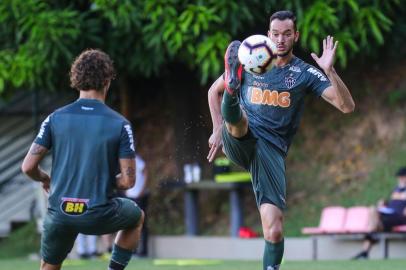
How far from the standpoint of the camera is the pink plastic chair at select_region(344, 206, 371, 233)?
1769cm

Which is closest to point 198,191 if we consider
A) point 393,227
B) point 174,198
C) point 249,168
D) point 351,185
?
point 174,198

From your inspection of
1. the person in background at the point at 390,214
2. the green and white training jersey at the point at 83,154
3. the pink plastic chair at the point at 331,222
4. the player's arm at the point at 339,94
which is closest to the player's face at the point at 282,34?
the player's arm at the point at 339,94

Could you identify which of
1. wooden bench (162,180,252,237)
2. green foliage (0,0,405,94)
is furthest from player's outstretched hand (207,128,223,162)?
wooden bench (162,180,252,237)

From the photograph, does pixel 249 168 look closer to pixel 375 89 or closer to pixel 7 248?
pixel 375 89

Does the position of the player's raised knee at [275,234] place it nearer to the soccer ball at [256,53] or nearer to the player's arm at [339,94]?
the player's arm at [339,94]

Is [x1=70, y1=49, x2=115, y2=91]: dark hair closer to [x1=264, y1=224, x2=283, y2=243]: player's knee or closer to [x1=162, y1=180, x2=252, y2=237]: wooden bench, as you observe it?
[x1=264, y1=224, x2=283, y2=243]: player's knee

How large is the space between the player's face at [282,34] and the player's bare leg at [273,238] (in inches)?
55.2

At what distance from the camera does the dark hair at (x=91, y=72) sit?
906cm

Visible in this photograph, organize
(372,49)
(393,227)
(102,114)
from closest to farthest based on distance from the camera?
(102,114), (393,227), (372,49)

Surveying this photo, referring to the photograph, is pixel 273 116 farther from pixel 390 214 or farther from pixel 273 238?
pixel 390 214

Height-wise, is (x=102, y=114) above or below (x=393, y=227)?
above

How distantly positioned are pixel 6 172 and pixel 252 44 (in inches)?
593

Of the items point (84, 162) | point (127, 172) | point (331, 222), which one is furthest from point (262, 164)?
point (331, 222)

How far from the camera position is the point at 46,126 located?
901cm
